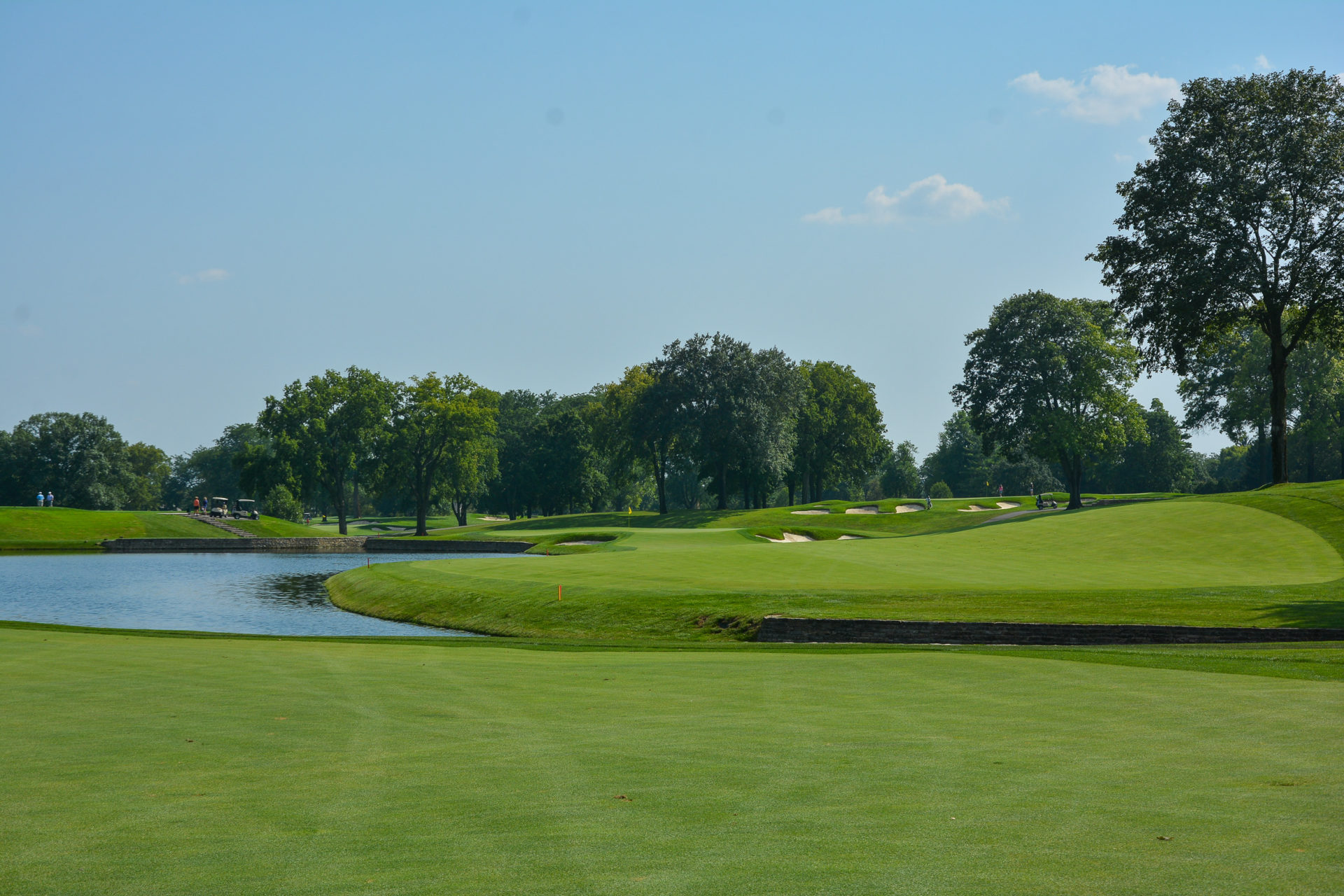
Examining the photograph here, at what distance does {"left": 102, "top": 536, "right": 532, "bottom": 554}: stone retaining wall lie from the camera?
66812 millimetres

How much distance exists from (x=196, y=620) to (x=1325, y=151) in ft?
164

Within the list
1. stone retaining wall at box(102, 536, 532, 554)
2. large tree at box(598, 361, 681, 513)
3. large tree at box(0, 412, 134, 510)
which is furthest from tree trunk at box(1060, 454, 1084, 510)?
large tree at box(0, 412, 134, 510)

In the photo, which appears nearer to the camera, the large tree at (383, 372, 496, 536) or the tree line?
the tree line

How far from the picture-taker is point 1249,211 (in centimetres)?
4344

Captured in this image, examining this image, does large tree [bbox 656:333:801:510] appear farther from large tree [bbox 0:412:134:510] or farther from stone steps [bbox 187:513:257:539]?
large tree [bbox 0:412:134:510]

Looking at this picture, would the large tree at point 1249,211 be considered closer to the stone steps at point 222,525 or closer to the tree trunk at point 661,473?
the tree trunk at point 661,473

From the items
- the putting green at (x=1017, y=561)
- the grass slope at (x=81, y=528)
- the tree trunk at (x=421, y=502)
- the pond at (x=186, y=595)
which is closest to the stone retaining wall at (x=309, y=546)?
the grass slope at (x=81, y=528)

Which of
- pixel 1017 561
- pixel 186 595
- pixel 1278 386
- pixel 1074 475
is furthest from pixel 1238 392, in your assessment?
pixel 186 595

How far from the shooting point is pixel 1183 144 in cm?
4547

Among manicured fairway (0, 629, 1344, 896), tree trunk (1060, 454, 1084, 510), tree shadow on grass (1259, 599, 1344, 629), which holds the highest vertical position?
tree trunk (1060, 454, 1084, 510)

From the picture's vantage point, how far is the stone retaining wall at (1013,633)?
1878 cm

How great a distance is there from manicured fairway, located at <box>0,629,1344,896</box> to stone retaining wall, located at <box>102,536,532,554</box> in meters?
54.3

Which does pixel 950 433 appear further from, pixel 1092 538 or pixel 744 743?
pixel 744 743

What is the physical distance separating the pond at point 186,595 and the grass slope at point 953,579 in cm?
184
